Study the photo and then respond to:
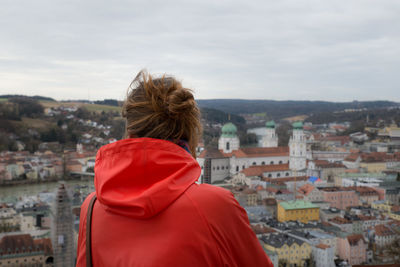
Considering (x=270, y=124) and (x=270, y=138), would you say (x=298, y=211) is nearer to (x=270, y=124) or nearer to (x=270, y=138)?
(x=270, y=138)

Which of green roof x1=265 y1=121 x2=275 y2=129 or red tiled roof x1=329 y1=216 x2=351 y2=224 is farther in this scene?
green roof x1=265 y1=121 x2=275 y2=129

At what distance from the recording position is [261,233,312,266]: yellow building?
246 inches

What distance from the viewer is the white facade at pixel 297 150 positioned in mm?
15747

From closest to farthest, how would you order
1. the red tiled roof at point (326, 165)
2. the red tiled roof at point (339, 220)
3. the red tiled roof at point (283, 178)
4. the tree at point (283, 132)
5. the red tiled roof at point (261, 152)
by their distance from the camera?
the red tiled roof at point (339, 220), the red tiled roof at point (283, 178), the red tiled roof at point (261, 152), the red tiled roof at point (326, 165), the tree at point (283, 132)

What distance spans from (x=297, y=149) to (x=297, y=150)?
0.06 meters

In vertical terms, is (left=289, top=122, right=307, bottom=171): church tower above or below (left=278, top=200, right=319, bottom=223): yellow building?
above

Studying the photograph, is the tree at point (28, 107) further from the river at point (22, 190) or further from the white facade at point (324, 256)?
the white facade at point (324, 256)

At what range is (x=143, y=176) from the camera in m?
0.40

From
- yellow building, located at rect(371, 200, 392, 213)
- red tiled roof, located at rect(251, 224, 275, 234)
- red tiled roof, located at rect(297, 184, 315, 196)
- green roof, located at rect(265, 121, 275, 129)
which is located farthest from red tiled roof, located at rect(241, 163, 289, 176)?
red tiled roof, located at rect(251, 224, 275, 234)

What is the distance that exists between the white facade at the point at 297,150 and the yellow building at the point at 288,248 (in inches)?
346

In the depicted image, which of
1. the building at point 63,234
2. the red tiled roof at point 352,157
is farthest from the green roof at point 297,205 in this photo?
the red tiled roof at point 352,157

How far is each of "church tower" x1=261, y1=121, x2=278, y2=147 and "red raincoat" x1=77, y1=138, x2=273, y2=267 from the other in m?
16.9

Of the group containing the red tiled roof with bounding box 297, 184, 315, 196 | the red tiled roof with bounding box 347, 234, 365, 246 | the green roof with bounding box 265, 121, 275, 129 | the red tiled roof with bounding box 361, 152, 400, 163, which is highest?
the green roof with bounding box 265, 121, 275, 129

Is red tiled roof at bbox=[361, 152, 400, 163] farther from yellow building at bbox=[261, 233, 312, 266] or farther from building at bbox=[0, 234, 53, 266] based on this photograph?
building at bbox=[0, 234, 53, 266]
